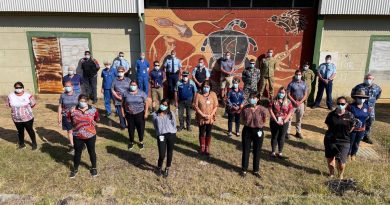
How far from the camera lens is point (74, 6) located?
11828mm

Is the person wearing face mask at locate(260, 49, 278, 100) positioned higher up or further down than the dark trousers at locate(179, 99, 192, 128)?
higher up

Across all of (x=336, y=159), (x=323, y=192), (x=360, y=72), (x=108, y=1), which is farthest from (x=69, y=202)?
(x=360, y=72)

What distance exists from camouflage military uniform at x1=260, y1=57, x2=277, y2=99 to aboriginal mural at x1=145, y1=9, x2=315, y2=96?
2.16 ft

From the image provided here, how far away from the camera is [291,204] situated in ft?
21.2

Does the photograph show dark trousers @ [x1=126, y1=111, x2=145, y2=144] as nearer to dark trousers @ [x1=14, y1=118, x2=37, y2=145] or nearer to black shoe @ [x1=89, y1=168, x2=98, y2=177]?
black shoe @ [x1=89, y1=168, x2=98, y2=177]

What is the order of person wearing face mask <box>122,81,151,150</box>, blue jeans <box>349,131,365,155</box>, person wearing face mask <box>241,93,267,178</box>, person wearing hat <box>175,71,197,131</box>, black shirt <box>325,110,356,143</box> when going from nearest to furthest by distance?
black shirt <box>325,110,356,143</box>, person wearing face mask <box>241,93,267,178</box>, blue jeans <box>349,131,365,155</box>, person wearing face mask <box>122,81,151,150</box>, person wearing hat <box>175,71,197,131</box>

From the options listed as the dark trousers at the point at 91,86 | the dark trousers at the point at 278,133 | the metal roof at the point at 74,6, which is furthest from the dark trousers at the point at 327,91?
the dark trousers at the point at 91,86

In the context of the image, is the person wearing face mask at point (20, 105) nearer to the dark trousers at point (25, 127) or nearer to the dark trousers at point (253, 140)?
the dark trousers at point (25, 127)

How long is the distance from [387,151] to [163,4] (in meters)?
8.05

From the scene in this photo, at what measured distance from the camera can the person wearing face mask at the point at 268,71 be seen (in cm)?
1190

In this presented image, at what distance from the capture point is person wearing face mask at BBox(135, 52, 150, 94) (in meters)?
11.7

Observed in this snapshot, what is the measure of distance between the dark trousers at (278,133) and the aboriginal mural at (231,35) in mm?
4813

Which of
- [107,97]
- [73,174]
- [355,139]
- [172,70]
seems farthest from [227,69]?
[73,174]

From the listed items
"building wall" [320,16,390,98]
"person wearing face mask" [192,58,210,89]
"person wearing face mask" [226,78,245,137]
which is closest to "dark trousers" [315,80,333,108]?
"building wall" [320,16,390,98]
